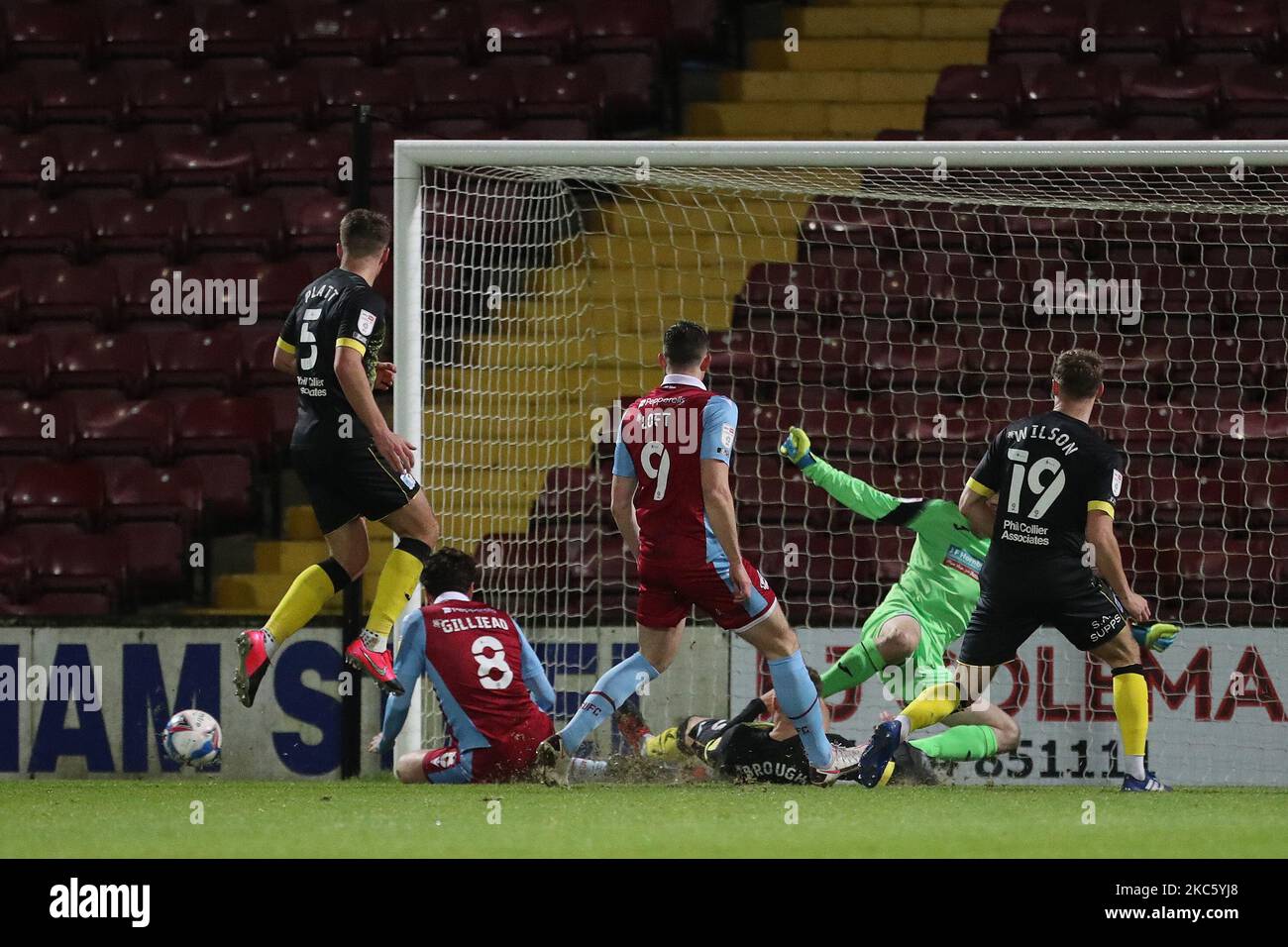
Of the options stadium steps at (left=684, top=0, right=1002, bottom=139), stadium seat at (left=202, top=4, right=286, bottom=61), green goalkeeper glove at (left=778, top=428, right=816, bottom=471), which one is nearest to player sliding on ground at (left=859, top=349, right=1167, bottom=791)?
green goalkeeper glove at (left=778, top=428, right=816, bottom=471)

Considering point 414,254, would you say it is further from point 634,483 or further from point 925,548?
point 925,548

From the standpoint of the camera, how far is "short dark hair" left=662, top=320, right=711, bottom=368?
267 inches

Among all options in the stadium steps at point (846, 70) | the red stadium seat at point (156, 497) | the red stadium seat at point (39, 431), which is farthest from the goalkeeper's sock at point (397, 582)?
the stadium steps at point (846, 70)

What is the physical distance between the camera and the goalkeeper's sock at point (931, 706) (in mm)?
7004

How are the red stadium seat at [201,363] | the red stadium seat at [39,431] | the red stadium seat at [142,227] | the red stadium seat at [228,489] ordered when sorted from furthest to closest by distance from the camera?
the red stadium seat at [142,227] < the red stadium seat at [201,363] < the red stadium seat at [39,431] < the red stadium seat at [228,489]

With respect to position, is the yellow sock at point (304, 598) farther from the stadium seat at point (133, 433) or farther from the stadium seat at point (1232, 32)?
the stadium seat at point (1232, 32)

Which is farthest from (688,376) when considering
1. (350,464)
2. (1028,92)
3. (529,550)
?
(1028,92)

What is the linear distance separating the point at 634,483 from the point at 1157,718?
9.86ft

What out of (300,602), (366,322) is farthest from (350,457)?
(300,602)

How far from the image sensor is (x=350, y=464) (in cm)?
682

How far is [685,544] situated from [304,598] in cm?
146

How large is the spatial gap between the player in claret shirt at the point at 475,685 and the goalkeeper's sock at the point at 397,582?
376 millimetres

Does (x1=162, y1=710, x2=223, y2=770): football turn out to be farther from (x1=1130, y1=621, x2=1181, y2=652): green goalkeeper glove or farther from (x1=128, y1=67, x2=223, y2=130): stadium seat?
(x1=128, y1=67, x2=223, y2=130): stadium seat

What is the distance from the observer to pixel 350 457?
6809mm
